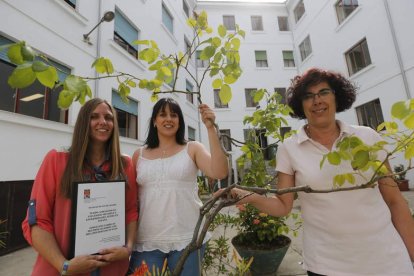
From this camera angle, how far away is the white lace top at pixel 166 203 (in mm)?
1539

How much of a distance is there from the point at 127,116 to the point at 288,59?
13031 millimetres

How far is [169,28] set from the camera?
12195 millimetres

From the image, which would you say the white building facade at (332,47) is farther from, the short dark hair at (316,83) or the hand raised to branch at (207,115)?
the hand raised to branch at (207,115)

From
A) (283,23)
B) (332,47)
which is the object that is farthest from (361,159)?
(283,23)

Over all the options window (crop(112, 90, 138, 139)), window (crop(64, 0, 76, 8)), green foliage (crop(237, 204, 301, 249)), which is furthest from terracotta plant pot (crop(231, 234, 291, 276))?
window (crop(64, 0, 76, 8))

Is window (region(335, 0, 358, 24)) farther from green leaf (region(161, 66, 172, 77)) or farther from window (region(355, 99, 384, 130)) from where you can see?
green leaf (region(161, 66, 172, 77))

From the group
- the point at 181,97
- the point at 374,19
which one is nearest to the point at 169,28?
the point at 181,97

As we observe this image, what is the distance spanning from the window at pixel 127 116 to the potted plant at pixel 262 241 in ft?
18.1

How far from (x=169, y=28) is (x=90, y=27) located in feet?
20.8

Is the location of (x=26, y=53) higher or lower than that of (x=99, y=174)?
higher

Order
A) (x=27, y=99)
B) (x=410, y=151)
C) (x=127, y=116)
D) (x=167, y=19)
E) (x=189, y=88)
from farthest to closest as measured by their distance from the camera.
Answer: (x=189, y=88) < (x=167, y=19) < (x=127, y=116) < (x=27, y=99) < (x=410, y=151)

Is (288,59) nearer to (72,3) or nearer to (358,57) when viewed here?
(358,57)

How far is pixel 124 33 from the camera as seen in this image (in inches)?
320

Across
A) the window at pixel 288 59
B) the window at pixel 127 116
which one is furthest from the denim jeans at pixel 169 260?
the window at pixel 288 59
